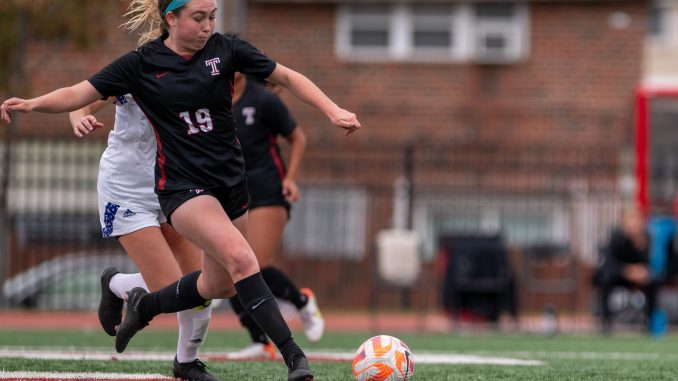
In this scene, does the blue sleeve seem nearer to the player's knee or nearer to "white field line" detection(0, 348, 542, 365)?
the player's knee

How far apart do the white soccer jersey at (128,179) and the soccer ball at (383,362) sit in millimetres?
1392

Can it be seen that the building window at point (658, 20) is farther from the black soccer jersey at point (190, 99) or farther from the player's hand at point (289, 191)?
the black soccer jersey at point (190, 99)

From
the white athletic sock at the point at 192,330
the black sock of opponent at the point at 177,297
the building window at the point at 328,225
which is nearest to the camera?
the black sock of opponent at the point at 177,297

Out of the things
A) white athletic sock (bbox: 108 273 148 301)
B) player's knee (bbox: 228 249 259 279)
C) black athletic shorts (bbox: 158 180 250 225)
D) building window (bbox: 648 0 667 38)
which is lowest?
white athletic sock (bbox: 108 273 148 301)

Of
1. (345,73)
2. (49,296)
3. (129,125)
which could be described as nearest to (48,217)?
(49,296)

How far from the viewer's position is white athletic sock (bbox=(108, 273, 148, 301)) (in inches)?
269

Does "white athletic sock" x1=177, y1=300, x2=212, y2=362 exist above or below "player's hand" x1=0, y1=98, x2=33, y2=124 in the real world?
below

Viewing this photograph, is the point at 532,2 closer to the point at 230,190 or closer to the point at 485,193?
the point at 485,193

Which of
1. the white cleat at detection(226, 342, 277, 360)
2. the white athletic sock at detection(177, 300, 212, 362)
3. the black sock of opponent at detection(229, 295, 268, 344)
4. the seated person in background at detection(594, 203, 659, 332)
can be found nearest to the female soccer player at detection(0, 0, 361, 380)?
Result: the white athletic sock at detection(177, 300, 212, 362)

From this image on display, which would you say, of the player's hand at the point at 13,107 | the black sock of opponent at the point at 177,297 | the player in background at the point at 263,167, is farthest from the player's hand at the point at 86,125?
the player in background at the point at 263,167

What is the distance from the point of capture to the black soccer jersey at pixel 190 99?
5.75 m

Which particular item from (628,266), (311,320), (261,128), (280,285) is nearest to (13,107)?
(261,128)

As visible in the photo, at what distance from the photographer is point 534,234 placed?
21562mm

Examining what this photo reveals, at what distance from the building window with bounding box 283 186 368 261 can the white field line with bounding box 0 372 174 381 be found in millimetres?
13750
